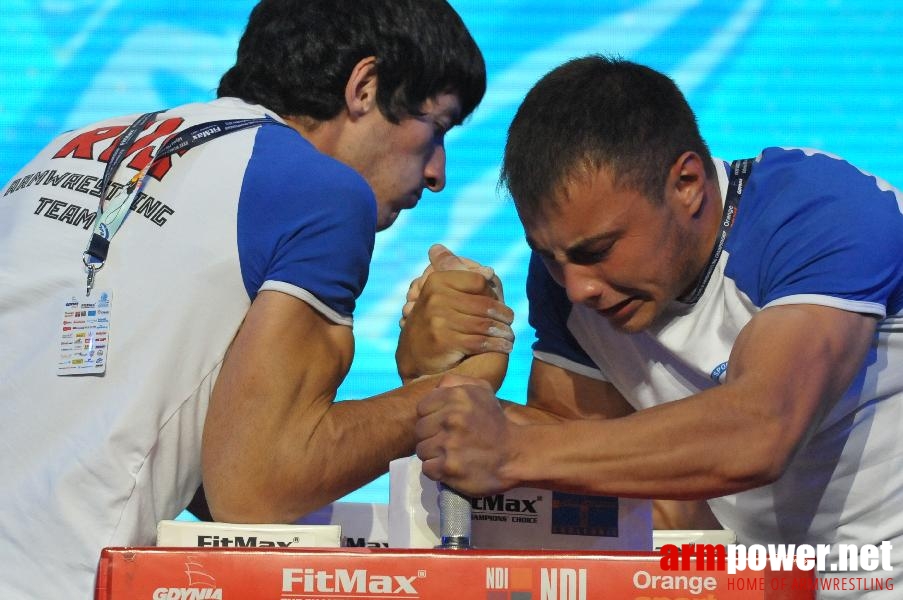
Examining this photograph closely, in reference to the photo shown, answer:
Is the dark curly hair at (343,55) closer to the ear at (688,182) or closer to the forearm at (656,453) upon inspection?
the ear at (688,182)

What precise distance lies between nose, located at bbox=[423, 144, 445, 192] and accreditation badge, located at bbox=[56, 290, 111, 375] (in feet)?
2.12

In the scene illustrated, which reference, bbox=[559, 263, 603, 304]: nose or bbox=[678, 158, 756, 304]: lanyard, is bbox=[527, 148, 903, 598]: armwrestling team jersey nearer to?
bbox=[678, 158, 756, 304]: lanyard

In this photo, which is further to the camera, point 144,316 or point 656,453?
point 144,316

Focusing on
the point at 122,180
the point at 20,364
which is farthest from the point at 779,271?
the point at 20,364

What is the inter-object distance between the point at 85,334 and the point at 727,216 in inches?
32.3

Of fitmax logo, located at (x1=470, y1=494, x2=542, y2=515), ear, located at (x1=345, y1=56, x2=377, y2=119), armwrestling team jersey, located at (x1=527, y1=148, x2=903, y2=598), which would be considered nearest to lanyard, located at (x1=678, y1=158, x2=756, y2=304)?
armwrestling team jersey, located at (x1=527, y1=148, x2=903, y2=598)

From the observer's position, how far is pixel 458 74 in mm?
1663

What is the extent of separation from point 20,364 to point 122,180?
25 centimetres

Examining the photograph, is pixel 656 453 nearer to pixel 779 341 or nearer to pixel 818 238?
pixel 779 341

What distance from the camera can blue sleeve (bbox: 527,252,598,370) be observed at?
5.56 ft

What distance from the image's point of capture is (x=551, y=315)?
1.71 meters

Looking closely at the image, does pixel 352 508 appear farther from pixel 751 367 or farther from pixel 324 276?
pixel 751 367

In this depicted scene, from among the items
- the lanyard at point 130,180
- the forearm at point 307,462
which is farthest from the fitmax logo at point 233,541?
the lanyard at point 130,180

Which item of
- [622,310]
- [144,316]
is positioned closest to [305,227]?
[144,316]
